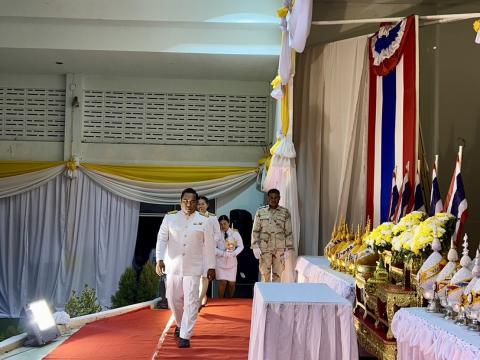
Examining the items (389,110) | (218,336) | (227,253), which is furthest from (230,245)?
(389,110)

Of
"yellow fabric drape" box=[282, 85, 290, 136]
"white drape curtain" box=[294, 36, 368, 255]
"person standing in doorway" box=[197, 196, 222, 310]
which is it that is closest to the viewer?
"person standing in doorway" box=[197, 196, 222, 310]

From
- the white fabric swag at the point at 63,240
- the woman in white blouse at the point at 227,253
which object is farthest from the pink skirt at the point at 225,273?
the white fabric swag at the point at 63,240

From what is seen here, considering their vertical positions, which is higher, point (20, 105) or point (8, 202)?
point (20, 105)

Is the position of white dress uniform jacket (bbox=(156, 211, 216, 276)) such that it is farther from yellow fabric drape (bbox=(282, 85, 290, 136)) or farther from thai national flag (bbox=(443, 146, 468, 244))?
yellow fabric drape (bbox=(282, 85, 290, 136))

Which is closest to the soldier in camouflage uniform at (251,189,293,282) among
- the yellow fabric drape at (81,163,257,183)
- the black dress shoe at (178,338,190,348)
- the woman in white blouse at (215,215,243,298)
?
the woman in white blouse at (215,215,243,298)

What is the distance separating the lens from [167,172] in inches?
406

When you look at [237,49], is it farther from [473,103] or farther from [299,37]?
[473,103]

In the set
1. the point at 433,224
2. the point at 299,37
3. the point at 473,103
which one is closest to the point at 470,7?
the point at 473,103

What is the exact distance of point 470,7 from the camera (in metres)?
7.86

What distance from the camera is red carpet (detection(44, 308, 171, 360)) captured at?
517 cm

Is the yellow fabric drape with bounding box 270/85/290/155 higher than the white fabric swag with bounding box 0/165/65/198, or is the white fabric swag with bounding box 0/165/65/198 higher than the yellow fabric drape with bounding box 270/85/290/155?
the yellow fabric drape with bounding box 270/85/290/155

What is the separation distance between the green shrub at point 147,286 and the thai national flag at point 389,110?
360 centimetres

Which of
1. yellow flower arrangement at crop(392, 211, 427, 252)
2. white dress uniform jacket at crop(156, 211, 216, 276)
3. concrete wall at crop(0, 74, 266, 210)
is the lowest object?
white dress uniform jacket at crop(156, 211, 216, 276)

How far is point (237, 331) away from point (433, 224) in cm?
282
